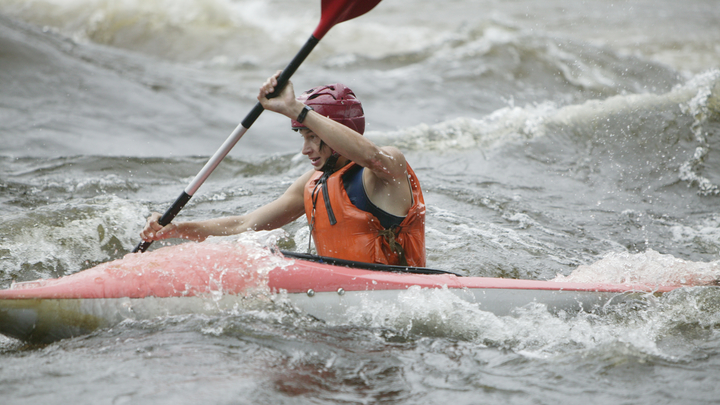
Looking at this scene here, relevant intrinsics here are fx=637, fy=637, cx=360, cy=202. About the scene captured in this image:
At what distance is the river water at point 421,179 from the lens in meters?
2.74

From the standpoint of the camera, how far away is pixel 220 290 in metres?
3.07

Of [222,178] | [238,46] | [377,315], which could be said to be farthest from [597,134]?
[238,46]

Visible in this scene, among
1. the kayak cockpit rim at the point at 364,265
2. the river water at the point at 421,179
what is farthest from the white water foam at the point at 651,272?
the kayak cockpit rim at the point at 364,265

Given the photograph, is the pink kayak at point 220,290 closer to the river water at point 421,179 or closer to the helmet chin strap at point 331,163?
the river water at point 421,179

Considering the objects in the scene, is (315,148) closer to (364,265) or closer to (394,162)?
(394,162)

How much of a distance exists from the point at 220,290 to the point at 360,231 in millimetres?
750

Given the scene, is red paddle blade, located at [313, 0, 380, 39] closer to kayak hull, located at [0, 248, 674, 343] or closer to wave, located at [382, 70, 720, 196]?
kayak hull, located at [0, 248, 674, 343]

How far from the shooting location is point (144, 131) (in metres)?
7.73

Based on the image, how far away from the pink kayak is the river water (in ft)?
0.24

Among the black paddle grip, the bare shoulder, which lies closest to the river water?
the bare shoulder

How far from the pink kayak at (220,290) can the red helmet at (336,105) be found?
28.2 inches

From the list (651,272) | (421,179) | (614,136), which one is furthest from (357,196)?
(614,136)

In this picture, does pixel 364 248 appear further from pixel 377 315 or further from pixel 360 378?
pixel 360 378

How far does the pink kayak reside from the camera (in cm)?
297
